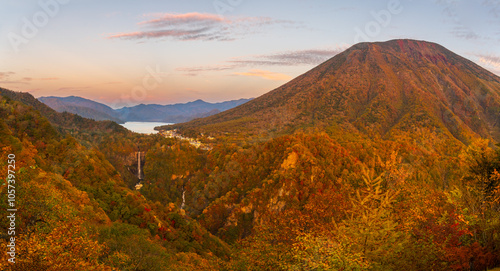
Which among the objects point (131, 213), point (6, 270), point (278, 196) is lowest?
point (278, 196)

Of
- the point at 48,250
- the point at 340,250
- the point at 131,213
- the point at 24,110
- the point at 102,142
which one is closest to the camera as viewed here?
the point at 48,250

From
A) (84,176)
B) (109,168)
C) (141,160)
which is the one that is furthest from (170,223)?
(141,160)

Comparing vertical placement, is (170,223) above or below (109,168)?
below

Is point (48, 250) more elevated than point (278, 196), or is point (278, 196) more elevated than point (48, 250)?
point (48, 250)

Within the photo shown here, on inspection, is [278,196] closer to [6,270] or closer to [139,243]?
[139,243]

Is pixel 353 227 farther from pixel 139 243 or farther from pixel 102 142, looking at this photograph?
pixel 102 142

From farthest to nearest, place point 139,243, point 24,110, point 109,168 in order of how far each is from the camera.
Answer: point 109,168, point 24,110, point 139,243

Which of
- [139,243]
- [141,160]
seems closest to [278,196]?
[139,243]

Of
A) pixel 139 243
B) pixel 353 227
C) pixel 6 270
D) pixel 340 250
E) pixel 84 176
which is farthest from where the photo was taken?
pixel 84 176

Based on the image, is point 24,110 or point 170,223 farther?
point 24,110
